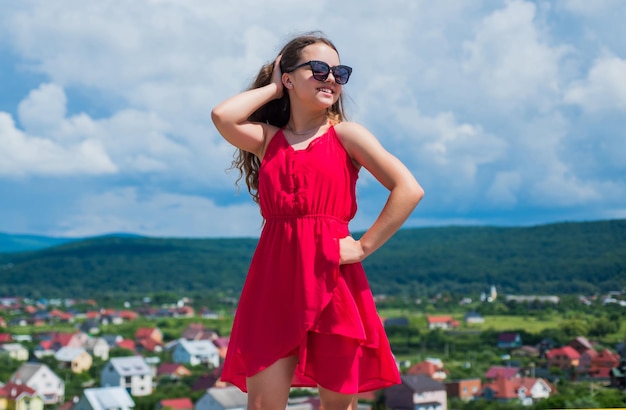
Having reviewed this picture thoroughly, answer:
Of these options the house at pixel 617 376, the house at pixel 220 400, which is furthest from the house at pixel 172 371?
A: the house at pixel 617 376

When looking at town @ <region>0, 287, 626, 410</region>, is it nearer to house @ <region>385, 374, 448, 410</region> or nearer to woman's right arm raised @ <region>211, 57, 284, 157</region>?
house @ <region>385, 374, 448, 410</region>

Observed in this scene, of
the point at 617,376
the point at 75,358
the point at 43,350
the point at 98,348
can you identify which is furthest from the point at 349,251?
the point at 43,350

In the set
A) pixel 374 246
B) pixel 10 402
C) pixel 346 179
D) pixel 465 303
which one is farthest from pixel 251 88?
Answer: pixel 465 303

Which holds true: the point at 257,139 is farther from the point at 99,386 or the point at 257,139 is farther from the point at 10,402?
the point at 99,386

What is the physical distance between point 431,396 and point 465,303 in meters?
22.0

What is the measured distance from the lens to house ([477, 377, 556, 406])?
28.3 meters

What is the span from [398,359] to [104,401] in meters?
11.4

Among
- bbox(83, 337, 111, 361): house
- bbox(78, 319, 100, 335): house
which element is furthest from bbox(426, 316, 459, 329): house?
bbox(78, 319, 100, 335): house

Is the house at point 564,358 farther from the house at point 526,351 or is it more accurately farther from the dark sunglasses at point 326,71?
the dark sunglasses at point 326,71

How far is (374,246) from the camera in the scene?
71.0 inches

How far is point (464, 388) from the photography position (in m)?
30.0

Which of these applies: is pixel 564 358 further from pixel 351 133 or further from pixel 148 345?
pixel 351 133

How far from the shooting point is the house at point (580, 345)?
110 ft

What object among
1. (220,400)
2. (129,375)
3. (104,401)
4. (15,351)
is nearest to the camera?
(220,400)
